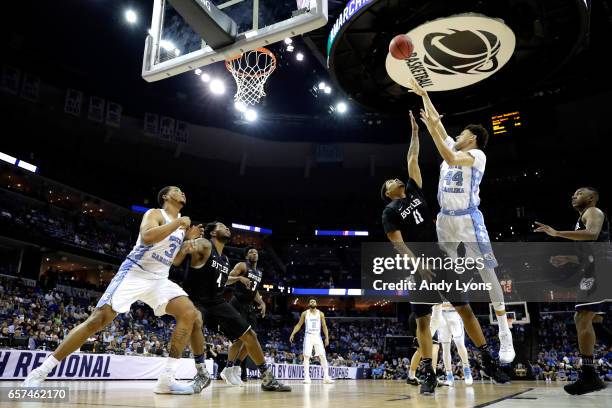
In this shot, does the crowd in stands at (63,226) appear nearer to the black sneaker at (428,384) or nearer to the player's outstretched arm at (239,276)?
the player's outstretched arm at (239,276)

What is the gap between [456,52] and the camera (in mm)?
10078

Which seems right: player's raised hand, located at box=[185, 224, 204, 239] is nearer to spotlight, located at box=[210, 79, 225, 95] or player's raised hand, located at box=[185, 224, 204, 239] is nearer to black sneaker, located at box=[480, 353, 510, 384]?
black sneaker, located at box=[480, 353, 510, 384]

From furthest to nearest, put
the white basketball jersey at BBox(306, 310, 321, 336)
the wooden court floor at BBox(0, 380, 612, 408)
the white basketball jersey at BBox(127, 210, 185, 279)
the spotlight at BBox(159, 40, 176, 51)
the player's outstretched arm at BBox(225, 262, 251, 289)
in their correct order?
the white basketball jersey at BBox(306, 310, 321, 336), the player's outstretched arm at BBox(225, 262, 251, 289), the spotlight at BBox(159, 40, 176, 51), the white basketball jersey at BBox(127, 210, 185, 279), the wooden court floor at BBox(0, 380, 612, 408)

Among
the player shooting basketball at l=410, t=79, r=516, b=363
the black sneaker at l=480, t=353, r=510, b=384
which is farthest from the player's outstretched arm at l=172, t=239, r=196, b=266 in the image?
the black sneaker at l=480, t=353, r=510, b=384

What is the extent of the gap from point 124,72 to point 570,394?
80.5ft

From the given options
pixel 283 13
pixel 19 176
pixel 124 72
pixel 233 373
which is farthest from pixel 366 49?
pixel 19 176

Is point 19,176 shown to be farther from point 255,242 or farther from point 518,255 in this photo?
point 518,255

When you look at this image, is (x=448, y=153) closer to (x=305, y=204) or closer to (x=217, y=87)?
(x=217, y=87)

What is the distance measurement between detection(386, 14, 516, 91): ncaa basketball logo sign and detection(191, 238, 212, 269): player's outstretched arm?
6.00 metres

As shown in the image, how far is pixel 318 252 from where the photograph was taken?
4109cm

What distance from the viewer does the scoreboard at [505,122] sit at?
22.1m

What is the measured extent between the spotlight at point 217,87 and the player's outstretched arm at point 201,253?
18731mm

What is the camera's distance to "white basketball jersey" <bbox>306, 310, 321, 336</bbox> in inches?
477

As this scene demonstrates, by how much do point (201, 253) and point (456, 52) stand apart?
22.9 ft
